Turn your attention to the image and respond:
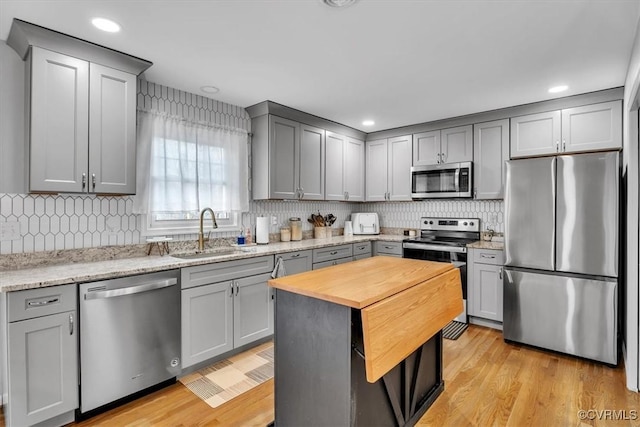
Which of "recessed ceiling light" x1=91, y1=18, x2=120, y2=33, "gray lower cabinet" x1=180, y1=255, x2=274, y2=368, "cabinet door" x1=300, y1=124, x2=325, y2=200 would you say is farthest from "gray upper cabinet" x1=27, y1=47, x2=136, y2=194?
"cabinet door" x1=300, y1=124, x2=325, y2=200

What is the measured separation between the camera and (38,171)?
87.3 inches

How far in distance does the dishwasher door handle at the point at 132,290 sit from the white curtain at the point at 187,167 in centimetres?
82

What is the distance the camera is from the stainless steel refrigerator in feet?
9.47

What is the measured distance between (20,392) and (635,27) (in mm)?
4346

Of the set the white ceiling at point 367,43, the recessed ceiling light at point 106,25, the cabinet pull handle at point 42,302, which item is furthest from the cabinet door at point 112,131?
the cabinet pull handle at point 42,302

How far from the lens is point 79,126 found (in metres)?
2.38

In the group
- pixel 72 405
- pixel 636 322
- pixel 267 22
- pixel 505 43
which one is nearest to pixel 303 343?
pixel 72 405

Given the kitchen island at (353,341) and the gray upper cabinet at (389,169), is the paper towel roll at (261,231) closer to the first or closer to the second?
the kitchen island at (353,341)

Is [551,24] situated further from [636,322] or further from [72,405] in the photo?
[72,405]

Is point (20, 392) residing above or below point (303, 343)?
below

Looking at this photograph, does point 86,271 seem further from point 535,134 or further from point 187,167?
point 535,134

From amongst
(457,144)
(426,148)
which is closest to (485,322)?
(457,144)

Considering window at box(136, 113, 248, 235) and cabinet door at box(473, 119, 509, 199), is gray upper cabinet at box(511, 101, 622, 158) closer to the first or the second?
cabinet door at box(473, 119, 509, 199)

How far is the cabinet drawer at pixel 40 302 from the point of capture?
187 centimetres
